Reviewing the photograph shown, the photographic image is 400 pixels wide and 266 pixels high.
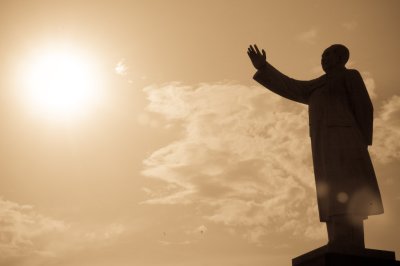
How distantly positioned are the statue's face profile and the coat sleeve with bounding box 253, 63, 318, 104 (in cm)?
40

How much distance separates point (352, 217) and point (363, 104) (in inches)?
80.7

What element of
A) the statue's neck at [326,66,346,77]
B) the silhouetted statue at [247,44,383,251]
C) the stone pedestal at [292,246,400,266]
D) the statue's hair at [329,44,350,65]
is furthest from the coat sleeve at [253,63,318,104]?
the stone pedestal at [292,246,400,266]

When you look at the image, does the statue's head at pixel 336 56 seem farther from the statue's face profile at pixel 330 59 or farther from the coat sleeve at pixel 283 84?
the coat sleeve at pixel 283 84

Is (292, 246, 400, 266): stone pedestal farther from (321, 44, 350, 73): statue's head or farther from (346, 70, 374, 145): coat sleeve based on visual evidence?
(321, 44, 350, 73): statue's head

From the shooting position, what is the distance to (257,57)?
27.9ft

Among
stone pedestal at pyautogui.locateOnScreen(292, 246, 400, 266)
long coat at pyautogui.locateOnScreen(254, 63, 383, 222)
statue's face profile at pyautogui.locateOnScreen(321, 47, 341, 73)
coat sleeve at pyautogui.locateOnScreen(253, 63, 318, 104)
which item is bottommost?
stone pedestal at pyautogui.locateOnScreen(292, 246, 400, 266)

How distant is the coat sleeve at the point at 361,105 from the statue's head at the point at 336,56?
35 centimetres

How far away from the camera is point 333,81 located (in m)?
8.08

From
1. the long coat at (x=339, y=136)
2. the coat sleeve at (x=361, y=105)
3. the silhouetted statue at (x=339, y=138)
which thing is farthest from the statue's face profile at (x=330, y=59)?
the coat sleeve at (x=361, y=105)

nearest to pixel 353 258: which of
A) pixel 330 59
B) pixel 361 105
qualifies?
pixel 361 105

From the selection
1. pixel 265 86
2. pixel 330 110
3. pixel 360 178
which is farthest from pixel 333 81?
pixel 360 178

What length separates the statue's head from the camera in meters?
8.19

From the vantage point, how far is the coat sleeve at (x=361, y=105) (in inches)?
305

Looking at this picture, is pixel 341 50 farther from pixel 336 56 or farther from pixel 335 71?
Answer: pixel 335 71
